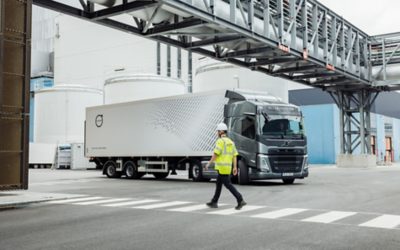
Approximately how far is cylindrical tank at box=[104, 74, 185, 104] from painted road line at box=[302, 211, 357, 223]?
108 feet

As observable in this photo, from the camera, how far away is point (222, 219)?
30.6 feet

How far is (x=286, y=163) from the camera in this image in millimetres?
18422

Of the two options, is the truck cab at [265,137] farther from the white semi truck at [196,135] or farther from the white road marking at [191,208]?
the white road marking at [191,208]

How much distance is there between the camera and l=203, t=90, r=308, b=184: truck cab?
709 inches

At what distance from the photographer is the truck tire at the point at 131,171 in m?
24.2

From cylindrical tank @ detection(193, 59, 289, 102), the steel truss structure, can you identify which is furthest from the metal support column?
cylindrical tank @ detection(193, 59, 289, 102)

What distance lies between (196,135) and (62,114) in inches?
1166

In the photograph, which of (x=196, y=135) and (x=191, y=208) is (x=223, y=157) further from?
(x=196, y=135)

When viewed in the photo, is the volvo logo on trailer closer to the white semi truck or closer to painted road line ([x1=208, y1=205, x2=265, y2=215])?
the white semi truck

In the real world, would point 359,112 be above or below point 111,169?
above

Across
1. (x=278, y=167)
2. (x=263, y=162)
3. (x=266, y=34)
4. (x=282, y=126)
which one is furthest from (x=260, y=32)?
(x=278, y=167)

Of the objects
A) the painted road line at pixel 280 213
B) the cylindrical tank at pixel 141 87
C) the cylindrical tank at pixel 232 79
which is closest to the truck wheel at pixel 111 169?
the cylindrical tank at pixel 232 79

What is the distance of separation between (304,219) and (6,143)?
333 inches

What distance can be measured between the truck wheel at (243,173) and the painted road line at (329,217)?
803cm
